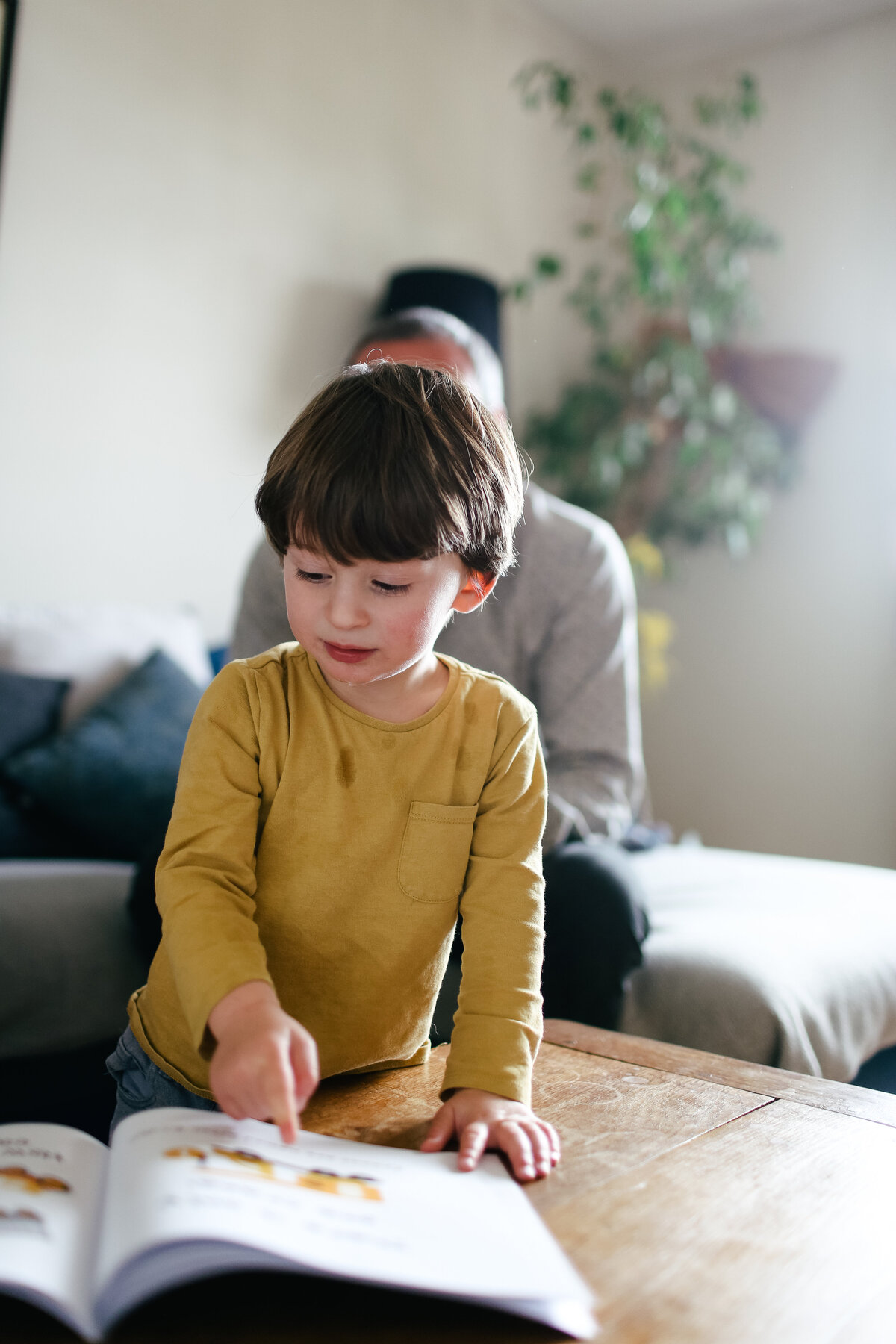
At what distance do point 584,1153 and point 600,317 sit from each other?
307cm

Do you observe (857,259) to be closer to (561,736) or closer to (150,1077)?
(561,736)

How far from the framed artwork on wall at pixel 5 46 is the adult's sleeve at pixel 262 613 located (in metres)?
1.15

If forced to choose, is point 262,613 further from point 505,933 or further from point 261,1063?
point 261,1063

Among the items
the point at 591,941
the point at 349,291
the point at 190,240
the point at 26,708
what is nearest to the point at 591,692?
the point at 591,941

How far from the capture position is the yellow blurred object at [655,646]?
10.8 ft

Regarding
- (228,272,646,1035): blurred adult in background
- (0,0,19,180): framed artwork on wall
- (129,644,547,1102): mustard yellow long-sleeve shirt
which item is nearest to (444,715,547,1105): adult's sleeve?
(129,644,547,1102): mustard yellow long-sleeve shirt

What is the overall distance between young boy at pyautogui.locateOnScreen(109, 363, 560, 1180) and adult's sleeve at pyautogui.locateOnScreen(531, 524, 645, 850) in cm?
71

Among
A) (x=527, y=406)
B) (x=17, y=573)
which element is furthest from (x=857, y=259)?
(x=17, y=573)

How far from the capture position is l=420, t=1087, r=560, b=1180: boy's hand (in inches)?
25.8

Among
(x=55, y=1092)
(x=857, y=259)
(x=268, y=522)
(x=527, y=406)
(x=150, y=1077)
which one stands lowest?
(x=55, y=1092)

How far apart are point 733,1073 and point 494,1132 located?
0.26 metres

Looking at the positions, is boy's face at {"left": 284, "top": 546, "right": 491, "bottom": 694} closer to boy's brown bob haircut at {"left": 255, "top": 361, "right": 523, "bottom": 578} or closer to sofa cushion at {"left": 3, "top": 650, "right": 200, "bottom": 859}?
boy's brown bob haircut at {"left": 255, "top": 361, "right": 523, "bottom": 578}

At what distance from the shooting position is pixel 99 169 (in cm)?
231

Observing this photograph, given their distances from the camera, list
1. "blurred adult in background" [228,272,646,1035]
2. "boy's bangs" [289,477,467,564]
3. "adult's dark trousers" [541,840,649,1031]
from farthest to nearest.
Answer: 1. "blurred adult in background" [228,272,646,1035]
2. "adult's dark trousers" [541,840,649,1031]
3. "boy's bangs" [289,477,467,564]
